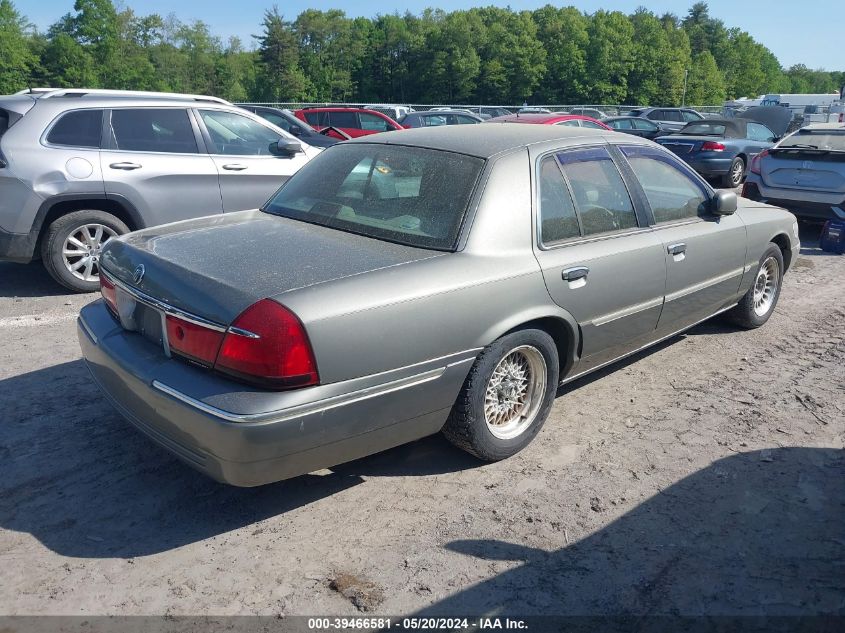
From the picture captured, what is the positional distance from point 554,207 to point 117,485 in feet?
8.48

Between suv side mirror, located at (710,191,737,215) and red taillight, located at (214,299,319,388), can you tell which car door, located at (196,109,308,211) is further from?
red taillight, located at (214,299,319,388)

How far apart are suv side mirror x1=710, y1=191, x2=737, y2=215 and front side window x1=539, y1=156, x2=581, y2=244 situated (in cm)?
147

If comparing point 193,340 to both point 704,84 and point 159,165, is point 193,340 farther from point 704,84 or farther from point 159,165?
point 704,84

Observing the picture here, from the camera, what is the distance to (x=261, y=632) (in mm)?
2615

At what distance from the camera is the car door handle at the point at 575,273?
151 inches

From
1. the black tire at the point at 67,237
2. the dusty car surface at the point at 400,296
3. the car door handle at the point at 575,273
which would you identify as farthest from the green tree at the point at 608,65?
the car door handle at the point at 575,273

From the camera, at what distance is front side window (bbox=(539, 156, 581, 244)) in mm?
3875

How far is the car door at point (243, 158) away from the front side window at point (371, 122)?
10.9 metres

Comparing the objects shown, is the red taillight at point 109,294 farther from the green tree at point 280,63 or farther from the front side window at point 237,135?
the green tree at point 280,63

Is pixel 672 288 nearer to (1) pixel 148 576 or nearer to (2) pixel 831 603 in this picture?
(2) pixel 831 603

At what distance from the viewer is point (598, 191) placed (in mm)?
4293

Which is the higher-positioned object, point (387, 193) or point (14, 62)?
point (14, 62)

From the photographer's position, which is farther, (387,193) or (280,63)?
(280,63)

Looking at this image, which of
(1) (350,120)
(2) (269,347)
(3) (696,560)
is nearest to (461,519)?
(3) (696,560)
